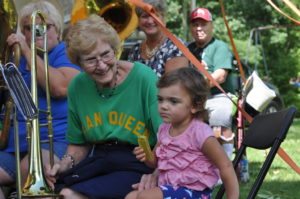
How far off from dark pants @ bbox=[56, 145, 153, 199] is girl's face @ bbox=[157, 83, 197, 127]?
0.32m

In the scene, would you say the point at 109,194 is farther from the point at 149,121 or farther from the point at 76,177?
the point at 149,121

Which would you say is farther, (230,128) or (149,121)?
(230,128)

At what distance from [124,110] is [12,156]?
2.61 feet

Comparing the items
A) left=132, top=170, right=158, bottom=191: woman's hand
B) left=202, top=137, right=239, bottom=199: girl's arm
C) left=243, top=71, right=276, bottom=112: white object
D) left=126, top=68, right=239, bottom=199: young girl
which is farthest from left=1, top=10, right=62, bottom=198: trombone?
left=243, top=71, right=276, bottom=112: white object

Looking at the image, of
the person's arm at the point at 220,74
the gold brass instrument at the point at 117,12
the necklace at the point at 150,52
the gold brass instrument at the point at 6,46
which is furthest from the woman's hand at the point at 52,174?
the person's arm at the point at 220,74

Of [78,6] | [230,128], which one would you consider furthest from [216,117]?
[78,6]

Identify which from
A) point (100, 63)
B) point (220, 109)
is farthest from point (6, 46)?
point (220, 109)

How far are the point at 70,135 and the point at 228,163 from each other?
35.3 inches

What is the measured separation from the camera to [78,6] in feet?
16.2

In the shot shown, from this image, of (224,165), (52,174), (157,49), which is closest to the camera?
(224,165)

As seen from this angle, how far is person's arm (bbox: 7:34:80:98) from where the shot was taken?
12.1 ft

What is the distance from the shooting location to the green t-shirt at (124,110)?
10.7 ft

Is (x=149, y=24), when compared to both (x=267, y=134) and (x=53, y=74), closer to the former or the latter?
(x=53, y=74)

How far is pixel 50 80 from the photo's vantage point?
377cm
